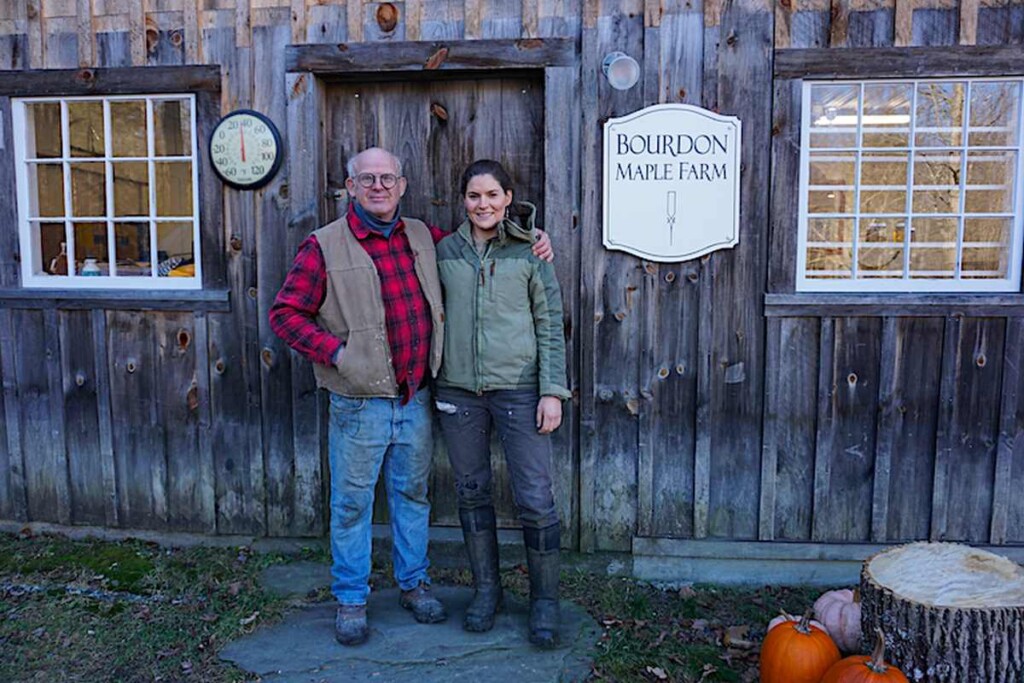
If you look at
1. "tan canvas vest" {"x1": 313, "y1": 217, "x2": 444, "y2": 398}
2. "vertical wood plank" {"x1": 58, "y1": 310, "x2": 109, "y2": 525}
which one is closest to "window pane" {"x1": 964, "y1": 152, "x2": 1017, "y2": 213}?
"tan canvas vest" {"x1": 313, "y1": 217, "x2": 444, "y2": 398}

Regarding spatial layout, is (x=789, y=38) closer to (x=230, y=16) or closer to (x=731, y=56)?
(x=731, y=56)

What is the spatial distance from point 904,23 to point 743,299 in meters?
1.47

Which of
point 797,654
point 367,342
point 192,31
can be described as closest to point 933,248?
point 797,654

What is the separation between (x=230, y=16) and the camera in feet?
13.3

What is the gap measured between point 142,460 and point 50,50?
2.24 meters

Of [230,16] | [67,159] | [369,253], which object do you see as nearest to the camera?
[369,253]

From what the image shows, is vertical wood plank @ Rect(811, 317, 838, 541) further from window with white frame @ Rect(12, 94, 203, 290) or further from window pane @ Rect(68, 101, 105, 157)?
window pane @ Rect(68, 101, 105, 157)

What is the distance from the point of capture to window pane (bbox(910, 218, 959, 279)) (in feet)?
13.0

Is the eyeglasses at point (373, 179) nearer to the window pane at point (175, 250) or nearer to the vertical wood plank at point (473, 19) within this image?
the vertical wood plank at point (473, 19)

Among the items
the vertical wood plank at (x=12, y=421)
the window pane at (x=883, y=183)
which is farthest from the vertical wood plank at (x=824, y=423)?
the vertical wood plank at (x=12, y=421)

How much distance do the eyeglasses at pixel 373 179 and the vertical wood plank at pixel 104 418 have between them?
1972mm

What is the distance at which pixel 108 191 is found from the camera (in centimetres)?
433

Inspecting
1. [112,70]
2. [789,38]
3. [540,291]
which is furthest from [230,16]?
[789,38]

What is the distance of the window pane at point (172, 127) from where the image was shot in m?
4.22
